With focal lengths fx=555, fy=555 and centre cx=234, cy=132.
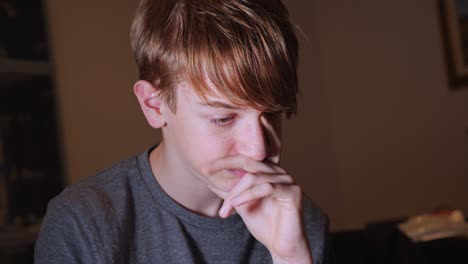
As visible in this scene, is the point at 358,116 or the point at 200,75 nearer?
the point at 200,75

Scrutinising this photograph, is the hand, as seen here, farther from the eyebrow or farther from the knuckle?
the eyebrow

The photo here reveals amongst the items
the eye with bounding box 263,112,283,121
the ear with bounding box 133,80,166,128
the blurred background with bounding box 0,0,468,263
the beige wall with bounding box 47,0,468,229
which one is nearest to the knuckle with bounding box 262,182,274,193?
the eye with bounding box 263,112,283,121

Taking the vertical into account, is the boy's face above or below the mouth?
above

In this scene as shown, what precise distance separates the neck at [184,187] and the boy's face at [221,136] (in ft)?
0.32

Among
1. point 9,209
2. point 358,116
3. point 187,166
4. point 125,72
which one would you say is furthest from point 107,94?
point 358,116

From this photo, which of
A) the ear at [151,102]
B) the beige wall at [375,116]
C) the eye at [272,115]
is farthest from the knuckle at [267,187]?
the beige wall at [375,116]

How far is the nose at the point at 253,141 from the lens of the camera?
3.56 feet

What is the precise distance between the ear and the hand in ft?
0.63

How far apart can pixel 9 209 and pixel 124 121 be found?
2.13ft

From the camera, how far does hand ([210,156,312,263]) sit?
3.68ft

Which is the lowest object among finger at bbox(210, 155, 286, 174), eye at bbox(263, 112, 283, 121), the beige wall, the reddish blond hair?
the beige wall

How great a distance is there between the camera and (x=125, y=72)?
263 centimetres

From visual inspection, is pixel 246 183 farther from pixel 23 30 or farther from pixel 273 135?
pixel 23 30

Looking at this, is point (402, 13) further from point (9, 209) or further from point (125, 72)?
point (9, 209)
